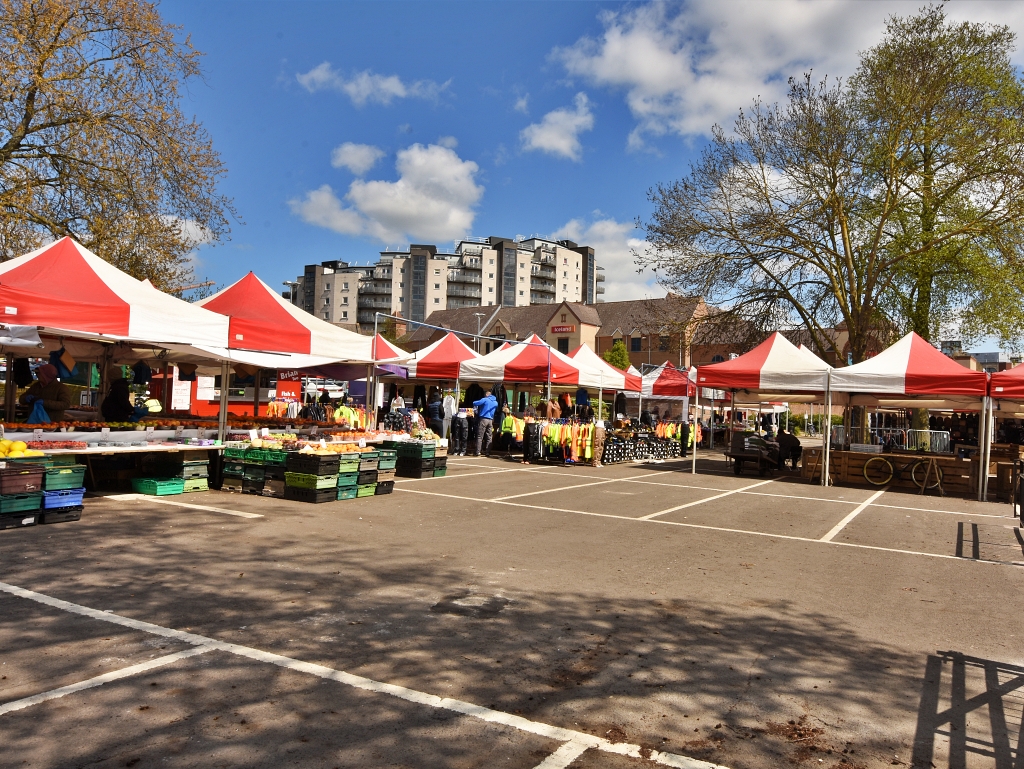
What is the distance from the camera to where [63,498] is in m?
8.41

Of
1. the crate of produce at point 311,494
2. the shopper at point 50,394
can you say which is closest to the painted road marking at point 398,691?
the crate of produce at point 311,494

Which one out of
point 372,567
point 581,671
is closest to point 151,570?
point 372,567

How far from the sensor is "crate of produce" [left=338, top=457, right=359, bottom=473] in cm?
1128

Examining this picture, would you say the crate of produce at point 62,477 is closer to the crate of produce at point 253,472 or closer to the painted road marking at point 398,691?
the crate of produce at point 253,472

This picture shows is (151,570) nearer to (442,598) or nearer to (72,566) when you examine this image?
(72,566)

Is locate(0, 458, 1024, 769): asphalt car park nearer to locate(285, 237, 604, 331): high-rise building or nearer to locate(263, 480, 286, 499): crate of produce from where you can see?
locate(263, 480, 286, 499): crate of produce

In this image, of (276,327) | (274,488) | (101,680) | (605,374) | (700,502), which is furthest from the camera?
(605,374)

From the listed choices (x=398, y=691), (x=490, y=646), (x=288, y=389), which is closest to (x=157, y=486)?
(x=490, y=646)

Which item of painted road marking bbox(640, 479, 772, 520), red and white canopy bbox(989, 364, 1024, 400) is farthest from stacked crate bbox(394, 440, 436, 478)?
red and white canopy bbox(989, 364, 1024, 400)

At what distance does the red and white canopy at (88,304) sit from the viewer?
8.76 m

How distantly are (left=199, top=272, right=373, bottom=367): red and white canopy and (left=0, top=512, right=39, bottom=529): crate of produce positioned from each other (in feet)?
13.4

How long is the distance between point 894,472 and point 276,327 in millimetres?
14920

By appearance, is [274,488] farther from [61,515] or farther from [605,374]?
[605,374]

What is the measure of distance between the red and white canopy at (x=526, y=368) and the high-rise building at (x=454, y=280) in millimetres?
99640
